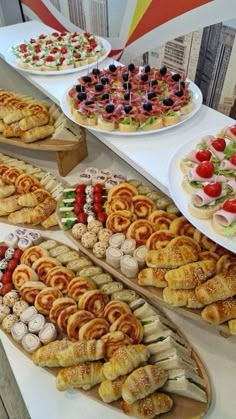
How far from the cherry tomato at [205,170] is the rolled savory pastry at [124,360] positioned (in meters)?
0.66

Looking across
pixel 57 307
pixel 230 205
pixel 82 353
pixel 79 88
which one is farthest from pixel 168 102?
pixel 82 353

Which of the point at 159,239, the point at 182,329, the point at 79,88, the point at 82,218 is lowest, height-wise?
the point at 182,329

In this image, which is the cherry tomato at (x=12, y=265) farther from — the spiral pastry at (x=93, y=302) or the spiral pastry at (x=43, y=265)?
the spiral pastry at (x=93, y=302)

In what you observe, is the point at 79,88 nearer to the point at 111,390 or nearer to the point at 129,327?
the point at 129,327

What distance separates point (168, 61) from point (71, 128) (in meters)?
0.83

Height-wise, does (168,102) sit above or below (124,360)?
above

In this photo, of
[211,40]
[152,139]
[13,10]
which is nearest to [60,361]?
[152,139]

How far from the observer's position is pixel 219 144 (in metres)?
1.44

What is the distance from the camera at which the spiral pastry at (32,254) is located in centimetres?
177

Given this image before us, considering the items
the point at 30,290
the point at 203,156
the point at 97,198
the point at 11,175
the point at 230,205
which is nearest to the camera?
the point at 230,205

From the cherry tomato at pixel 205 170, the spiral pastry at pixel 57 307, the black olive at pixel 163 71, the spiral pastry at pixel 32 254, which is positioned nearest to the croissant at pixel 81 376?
the spiral pastry at pixel 57 307

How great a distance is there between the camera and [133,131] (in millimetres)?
1683

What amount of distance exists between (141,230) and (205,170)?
14.9 inches

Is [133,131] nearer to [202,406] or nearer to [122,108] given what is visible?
[122,108]
